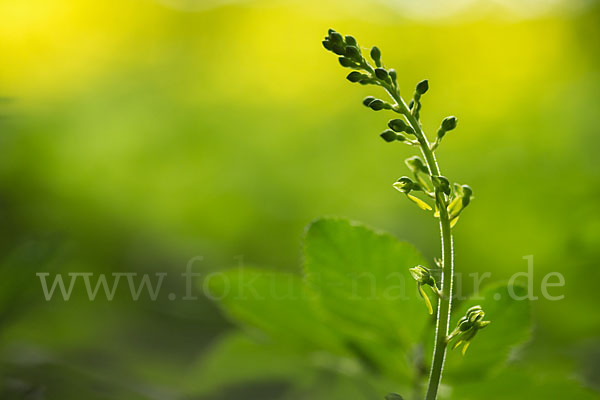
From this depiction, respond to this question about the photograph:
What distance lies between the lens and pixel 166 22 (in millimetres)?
3307

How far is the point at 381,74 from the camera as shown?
1.68ft

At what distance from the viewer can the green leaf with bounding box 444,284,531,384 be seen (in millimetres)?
665

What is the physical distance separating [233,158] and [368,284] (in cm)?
161

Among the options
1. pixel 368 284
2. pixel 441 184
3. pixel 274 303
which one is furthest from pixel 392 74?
pixel 274 303

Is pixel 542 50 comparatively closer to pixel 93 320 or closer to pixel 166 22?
pixel 166 22

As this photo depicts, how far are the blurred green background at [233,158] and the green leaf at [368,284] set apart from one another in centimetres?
36

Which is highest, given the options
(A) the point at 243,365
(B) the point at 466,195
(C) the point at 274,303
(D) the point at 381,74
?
(D) the point at 381,74

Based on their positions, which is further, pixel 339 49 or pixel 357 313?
pixel 357 313

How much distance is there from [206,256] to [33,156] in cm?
71

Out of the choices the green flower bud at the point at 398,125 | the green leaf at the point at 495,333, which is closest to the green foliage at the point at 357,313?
the green leaf at the point at 495,333

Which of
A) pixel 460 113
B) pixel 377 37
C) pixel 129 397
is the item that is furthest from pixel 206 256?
pixel 377 37

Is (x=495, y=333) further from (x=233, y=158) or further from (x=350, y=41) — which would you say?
(x=233, y=158)

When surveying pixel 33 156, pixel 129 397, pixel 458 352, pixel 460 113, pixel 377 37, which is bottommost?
pixel 129 397

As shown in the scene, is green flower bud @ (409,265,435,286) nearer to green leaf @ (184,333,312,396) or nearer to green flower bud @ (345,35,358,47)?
green flower bud @ (345,35,358,47)
